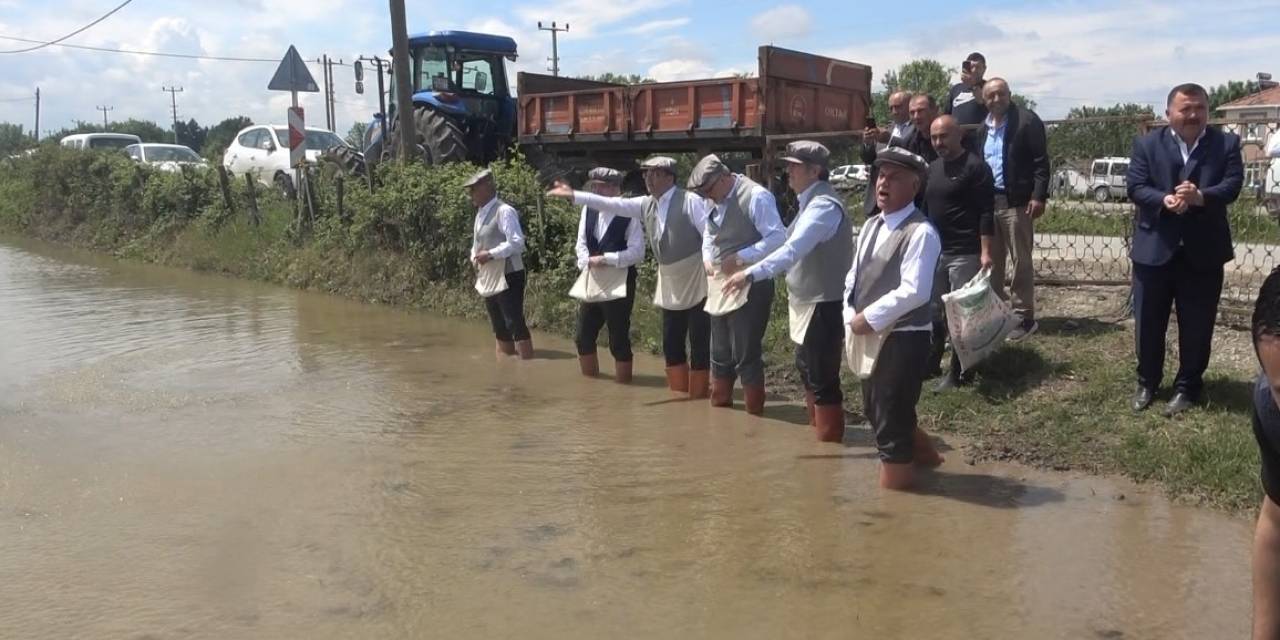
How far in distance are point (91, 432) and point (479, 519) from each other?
292 cm

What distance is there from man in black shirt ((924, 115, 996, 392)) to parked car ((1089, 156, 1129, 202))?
1.35m

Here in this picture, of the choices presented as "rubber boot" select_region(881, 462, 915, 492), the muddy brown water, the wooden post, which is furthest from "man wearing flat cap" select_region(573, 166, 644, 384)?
the wooden post

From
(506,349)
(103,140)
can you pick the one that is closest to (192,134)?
(103,140)

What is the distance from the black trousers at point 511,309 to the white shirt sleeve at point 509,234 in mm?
260

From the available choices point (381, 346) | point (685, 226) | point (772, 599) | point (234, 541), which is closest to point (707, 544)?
point (772, 599)

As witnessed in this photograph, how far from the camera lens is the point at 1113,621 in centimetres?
345

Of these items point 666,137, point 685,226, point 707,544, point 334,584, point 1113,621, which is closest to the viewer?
point 1113,621

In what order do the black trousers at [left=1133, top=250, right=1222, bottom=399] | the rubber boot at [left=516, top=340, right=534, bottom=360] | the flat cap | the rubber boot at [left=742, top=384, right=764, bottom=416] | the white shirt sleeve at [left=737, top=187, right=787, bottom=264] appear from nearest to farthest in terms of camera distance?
the flat cap
the black trousers at [left=1133, top=250, right=1222, bottom=399]
the white shirt sleeve at [left=737, top=187, right=787, bottom=264]
the rubber boot at [left=742, top=384, right=764, bottom=416]
the rubber boot at [left=516, top=340, right=534, bottom=360]

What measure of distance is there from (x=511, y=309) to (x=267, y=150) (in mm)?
11837

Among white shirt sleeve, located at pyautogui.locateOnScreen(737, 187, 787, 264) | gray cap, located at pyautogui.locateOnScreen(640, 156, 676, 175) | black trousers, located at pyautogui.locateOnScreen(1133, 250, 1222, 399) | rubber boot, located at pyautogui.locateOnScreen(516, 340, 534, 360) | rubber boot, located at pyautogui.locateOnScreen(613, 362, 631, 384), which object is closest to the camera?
black trousers, located at pyautogui.locateOnScreen(1133, 250, 1222, 399)

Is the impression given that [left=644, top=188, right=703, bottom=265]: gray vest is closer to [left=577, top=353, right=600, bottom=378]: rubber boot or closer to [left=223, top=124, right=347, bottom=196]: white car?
[left=577, top=353, right=600, bottom=378]: rubber boot

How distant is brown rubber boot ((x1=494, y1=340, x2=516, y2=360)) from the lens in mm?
8250

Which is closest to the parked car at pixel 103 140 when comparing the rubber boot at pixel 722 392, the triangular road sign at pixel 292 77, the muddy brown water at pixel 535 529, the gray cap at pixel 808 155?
the triangular road sign at pixel 292 77

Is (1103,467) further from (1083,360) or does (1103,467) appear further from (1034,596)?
(1034,596)
